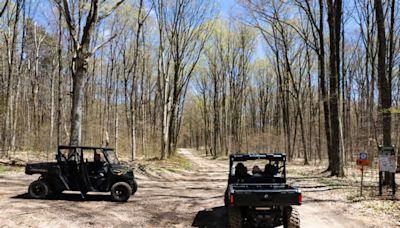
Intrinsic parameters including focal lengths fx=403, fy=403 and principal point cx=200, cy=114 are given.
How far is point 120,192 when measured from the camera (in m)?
12.3

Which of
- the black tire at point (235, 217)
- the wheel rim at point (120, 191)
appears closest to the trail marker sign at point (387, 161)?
the black tire at point (235, 217)

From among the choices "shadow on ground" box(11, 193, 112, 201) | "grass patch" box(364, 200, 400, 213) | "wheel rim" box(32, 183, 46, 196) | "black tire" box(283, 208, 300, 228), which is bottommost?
"grass patch" box(364, 200, 400, 213)

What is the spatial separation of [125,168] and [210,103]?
48.9 metres

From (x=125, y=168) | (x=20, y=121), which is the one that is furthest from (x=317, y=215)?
(x=20, y=121)

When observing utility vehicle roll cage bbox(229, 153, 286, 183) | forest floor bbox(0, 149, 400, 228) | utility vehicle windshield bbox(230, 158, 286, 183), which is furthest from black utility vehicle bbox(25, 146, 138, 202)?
utility vehicle roll cage bbox(229, 153, 286, 183)

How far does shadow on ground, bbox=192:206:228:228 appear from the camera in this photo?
31.2 feet

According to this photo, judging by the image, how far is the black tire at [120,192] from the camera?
1223 cm

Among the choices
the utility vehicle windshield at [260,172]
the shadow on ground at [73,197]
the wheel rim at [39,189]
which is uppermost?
the utility vehicle windshield at [260,172]

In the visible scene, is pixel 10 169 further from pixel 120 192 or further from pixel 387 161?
pixel 387 161

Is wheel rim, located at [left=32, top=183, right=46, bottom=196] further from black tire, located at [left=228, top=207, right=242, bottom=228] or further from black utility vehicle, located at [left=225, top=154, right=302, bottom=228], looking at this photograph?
black tire, located at [left=228, top=207, right=242, bottom=228]

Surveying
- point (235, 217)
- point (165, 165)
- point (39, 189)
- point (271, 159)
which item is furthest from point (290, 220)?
point (165, 165)

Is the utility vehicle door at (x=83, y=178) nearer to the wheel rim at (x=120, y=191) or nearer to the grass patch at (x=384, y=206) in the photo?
the wheel rim at (x=120, y=191)

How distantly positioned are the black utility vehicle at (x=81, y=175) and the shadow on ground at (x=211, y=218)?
8.85 feet

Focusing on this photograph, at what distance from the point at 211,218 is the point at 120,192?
3419 millimetres
